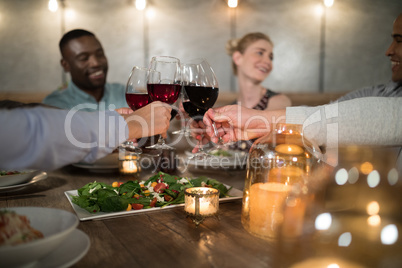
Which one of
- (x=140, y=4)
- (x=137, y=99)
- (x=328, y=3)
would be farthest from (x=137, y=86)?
(x=328, y=3)

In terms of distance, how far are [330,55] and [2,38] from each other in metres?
4.88

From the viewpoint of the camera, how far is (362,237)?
0.76m

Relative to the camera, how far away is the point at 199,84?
3.94 feet

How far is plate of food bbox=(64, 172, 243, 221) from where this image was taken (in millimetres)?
935

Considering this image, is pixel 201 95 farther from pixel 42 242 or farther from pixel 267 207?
pixel 42 242

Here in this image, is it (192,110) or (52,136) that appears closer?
(52,136)

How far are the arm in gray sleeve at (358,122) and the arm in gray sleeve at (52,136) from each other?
0.68 m

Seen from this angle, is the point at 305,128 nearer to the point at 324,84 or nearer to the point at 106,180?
the point at 106,180

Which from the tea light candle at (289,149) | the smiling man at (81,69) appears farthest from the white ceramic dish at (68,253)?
the smiling man at (81,69)

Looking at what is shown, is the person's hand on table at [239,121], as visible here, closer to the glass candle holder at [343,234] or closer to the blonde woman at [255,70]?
the glass candle holder at [343,234]

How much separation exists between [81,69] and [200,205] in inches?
118

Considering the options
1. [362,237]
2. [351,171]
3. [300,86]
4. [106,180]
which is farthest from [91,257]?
[300,86]

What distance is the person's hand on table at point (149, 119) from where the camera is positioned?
1041 millimetres

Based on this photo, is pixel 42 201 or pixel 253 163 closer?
pixel 253 163
